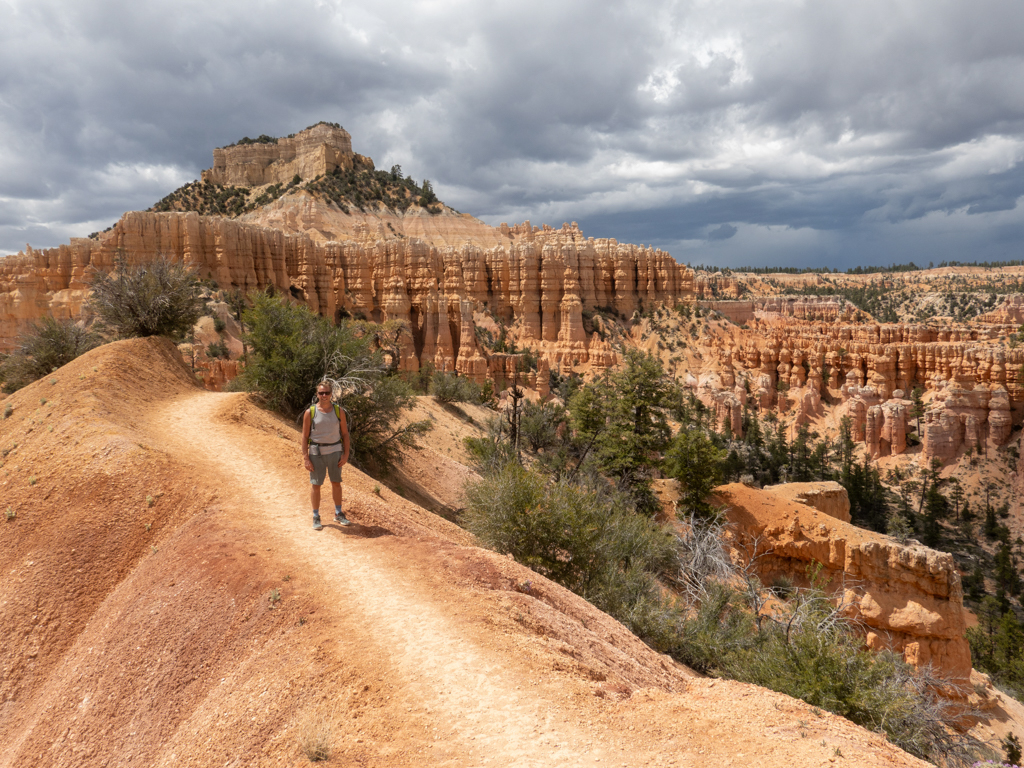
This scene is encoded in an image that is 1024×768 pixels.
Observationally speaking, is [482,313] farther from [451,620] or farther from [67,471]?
[451,620]

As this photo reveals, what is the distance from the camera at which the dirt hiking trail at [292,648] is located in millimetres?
4543

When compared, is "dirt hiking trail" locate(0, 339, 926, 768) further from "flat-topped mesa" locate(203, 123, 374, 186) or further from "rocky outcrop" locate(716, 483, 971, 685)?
"flat-topped mesa" locate(203, 123, 374, 186)

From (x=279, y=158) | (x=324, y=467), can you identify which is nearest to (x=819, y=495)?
(x=324, y=467)

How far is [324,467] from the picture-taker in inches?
329

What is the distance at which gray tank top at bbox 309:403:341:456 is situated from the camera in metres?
8.38

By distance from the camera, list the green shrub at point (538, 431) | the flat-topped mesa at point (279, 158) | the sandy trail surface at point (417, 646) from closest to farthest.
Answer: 1. the sandy trail surface at point (417, 646)
2. the green shrub at point (538, 431)
3. the flat-topped mesa at point (279, 158)

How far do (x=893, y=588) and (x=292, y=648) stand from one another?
714 inches

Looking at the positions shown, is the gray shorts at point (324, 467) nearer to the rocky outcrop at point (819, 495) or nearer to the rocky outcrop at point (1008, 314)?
the rocky outcrop at point (819, 495)

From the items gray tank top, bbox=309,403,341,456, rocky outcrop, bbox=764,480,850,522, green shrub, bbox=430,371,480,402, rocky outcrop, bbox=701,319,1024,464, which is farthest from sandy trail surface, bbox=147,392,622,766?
rocky outcrop, bbox=701,319,1024,464

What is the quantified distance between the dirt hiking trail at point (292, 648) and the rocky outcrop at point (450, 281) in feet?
123

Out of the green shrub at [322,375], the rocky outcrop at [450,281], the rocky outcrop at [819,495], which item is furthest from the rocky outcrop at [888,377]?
the green shrub at [322,375]

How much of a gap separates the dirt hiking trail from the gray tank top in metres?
1.13

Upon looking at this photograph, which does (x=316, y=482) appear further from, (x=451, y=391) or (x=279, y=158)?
(x=279, y=158)

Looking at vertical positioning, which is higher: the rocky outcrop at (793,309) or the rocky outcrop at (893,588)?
the rocky outcrop at (793,309)
